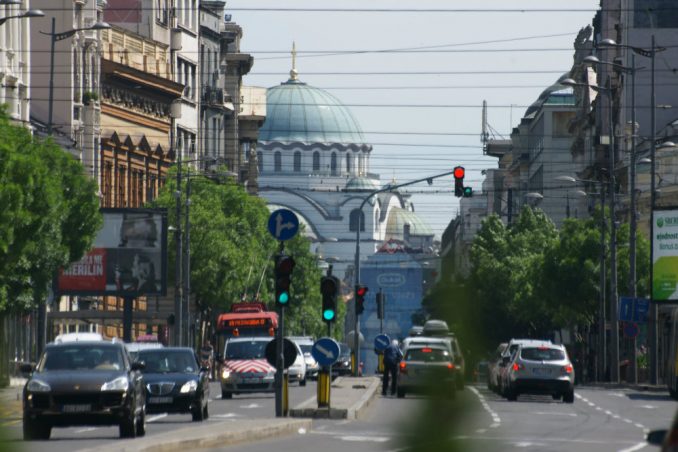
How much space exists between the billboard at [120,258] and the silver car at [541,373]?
2619cm

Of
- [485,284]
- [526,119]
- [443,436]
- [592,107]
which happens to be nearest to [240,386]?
[443,436]

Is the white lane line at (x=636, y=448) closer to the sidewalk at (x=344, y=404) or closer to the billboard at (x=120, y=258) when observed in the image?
the sidewalk at (x=344, y=404)

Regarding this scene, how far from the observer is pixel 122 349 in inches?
992

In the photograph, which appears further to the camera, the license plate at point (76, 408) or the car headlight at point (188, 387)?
the car headlight at point (188, 387)

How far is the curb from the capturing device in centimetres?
1942

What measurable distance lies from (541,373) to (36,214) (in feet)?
40.0

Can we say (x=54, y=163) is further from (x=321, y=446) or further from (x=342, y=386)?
(x=321, y=446)

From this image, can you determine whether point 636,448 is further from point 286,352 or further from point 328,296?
point 328,296

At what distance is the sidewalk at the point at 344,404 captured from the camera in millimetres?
30828

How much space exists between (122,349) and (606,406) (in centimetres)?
1887

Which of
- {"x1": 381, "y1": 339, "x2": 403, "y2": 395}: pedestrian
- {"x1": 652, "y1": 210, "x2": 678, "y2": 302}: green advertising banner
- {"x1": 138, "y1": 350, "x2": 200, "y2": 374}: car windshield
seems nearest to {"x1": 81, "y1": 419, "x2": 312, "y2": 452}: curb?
{"x1": 138, "y1": 350, "x2": 200, "y2": 374}: car windshield

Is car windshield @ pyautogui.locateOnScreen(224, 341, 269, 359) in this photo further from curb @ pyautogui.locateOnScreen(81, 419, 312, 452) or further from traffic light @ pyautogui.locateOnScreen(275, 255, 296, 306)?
traffic light @ pyautogui.locateOnScreen(275, 255, 296, 306)

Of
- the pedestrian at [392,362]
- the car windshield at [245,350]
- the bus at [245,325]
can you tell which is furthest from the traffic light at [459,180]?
the bus at [245,325]

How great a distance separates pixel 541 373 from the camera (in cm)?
4359
